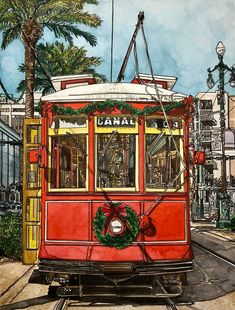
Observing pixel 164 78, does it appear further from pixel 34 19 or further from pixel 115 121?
pixel 34 19

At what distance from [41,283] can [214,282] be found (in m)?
3.71

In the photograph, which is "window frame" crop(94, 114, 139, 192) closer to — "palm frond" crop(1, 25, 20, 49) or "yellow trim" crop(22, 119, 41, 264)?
"yellow trim" crop(22, 119, 41, 264)

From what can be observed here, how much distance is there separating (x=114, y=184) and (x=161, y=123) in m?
1.36

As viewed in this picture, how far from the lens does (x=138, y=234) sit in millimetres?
8031

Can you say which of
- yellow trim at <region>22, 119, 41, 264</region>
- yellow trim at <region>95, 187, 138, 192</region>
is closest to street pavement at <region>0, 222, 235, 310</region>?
yellow trim at <region>22, 119, 41, 264</region>

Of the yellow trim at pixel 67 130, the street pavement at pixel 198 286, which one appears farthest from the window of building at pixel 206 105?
the yellow trim at pixel 67 130

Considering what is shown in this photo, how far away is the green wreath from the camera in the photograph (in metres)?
7.97

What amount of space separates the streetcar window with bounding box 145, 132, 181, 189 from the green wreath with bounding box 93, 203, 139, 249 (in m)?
0.63

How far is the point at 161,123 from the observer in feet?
27.4

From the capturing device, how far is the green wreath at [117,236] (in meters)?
7.97

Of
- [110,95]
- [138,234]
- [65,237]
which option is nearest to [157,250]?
[138,234]

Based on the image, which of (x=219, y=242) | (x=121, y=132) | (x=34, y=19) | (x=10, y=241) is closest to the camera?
(x=121, y=132)

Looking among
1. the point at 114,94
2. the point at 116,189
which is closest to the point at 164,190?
the point at 116,189

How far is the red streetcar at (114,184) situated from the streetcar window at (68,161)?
0.02 metres
